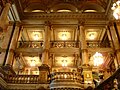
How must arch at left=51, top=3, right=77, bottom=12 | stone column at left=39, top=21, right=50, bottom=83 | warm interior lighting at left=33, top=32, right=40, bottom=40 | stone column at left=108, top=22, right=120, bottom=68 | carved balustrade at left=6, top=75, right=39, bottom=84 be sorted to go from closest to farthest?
carved balustrade at left=6, top=75, right=39, bottom=84 < stone column at left=39, top=21, right=50, bottom=83 < stone column at left=108, top=22, right=120, bottom=68 < arch at left=51, top=3, right=77, bottom=12 < warm interior lighting at left=33, top=32, right=40, bottom=40

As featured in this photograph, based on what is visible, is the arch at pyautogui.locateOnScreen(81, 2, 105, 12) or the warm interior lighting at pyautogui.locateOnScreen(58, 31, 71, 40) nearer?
the arch at pyautogui.locateOnScreen(81, 2, 105, 12)

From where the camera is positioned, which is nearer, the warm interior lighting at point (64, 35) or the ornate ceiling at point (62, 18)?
the ornate ceiling at point (62, 18)

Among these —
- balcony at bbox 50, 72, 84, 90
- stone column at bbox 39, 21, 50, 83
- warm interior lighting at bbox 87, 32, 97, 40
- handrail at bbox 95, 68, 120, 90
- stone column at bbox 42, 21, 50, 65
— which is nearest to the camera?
handrail at bbox 95, 68, 120, 90

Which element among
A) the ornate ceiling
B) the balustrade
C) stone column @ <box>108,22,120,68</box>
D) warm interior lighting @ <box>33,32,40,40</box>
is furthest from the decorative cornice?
the balustrade

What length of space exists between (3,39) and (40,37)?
4.62 m

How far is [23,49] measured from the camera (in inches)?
596

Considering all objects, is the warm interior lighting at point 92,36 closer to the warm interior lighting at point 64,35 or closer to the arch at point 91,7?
the warm interior lighting at point 64,35

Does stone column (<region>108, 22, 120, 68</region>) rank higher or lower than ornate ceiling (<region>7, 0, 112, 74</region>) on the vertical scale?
lower

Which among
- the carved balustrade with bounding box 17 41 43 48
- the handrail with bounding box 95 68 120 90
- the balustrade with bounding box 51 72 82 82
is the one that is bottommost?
the balustrade with bounding box 51 72 82 82

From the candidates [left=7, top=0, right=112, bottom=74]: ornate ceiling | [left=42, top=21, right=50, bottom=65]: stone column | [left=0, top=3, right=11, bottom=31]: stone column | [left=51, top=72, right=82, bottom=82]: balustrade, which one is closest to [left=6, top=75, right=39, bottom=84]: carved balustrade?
[left=51, top=72, right=82, bottom=82]: balustrade

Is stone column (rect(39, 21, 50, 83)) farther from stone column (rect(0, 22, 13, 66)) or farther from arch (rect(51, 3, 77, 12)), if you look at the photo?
stone column (rect(0, 22, 13, 66))

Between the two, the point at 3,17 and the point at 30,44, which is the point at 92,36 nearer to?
the point at 30,44

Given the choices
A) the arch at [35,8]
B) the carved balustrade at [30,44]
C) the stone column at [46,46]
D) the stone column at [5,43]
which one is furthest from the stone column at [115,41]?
the stone column at [5,43]

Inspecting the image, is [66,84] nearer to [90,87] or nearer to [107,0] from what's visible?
[90,87]
